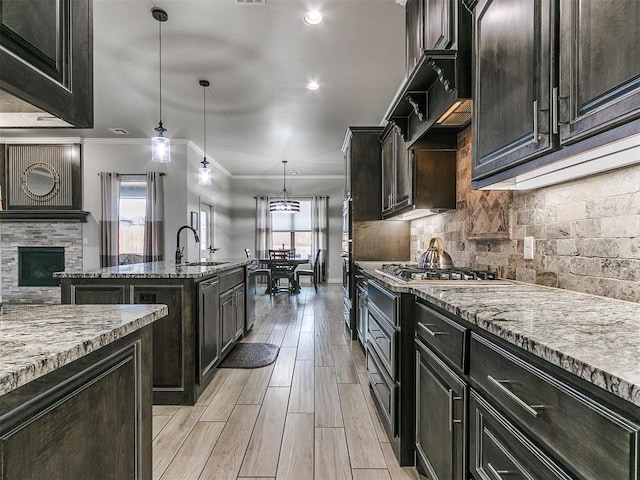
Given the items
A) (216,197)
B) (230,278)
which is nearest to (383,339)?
(230,278)

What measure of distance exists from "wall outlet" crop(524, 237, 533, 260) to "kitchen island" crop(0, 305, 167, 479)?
183 centimetres

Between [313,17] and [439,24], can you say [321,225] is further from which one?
[439,24]

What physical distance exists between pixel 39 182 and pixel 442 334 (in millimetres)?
7850

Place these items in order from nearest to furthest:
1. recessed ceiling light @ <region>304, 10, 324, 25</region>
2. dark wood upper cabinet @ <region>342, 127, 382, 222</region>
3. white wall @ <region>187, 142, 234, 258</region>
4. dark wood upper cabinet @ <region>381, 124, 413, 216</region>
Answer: recessed ceiling light @ <region>304, 10, 324, 25</region>
dark wood upper cabinet @ <region>381, 124, 413, 216</region>
dark wood upper cabinet @ <region>342, 127, 382, 222</region>
white wall @ <region>187, 142, 234, 258</region>

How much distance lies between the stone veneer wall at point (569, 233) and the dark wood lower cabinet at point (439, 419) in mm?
725

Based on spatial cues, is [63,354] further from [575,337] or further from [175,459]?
[175,459]

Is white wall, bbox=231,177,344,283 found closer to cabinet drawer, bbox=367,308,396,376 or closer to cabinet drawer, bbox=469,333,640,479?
cabinet drawer, bbox=367,308,396,376

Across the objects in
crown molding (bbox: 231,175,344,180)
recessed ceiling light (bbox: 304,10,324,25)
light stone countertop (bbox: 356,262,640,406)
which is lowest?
light stone countertop (bbox: 356,262,640,406)

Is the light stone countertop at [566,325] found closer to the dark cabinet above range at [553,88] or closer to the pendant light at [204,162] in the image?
the dark cabinet above range at [553,88]

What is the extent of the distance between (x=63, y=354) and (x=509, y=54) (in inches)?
70.6

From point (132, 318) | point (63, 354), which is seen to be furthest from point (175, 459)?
point (63, 354)

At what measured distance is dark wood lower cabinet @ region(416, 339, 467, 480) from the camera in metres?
1.26

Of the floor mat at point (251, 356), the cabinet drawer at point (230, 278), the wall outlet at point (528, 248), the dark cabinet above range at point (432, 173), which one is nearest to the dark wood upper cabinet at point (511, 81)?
the wall outlet at point (528, 248)

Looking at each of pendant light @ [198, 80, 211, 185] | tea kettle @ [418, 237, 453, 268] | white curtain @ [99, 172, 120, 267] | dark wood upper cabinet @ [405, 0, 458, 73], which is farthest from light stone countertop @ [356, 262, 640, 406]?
white curtain @ [99, 172, 120, 267]
